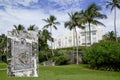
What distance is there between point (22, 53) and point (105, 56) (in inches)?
1006

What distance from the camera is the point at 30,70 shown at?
1734cm

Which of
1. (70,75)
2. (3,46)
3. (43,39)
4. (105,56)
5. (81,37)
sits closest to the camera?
(70,75)

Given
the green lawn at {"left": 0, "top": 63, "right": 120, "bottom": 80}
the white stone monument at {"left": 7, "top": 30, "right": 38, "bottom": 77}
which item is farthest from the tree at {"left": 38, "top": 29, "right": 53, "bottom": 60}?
the white stone monument at {"left": 7, "top": 30, "right": 38, "bottom": 77}

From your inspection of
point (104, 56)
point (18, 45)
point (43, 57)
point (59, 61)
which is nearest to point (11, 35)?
point (18, 45)

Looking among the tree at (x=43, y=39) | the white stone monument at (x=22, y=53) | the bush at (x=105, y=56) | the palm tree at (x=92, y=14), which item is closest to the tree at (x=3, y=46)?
the tree at (x=43, y=39)

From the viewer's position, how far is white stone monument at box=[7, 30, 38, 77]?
16.4m

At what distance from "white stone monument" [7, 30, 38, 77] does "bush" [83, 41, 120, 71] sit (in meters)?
24.0

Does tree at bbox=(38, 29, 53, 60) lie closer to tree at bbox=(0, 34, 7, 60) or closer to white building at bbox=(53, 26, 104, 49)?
tree at bbox=(0, 34, 7, 60)

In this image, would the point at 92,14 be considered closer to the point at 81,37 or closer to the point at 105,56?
the point at 105,56

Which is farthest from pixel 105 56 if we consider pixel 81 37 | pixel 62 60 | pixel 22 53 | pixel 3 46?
pixel 81 37

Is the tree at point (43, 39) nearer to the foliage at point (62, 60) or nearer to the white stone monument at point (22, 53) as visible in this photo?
the foliage at point (62, 60)

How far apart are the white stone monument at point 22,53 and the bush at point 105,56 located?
24031mm

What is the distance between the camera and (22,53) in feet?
54.9

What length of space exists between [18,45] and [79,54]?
43.2 metres
